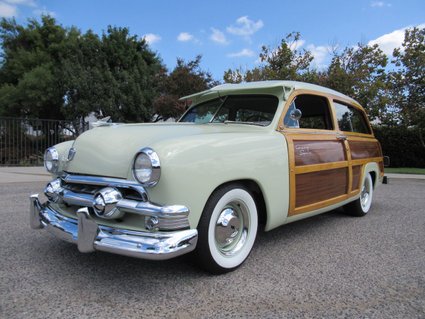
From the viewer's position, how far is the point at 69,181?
3.08m

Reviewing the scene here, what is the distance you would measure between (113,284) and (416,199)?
6545 millimetres

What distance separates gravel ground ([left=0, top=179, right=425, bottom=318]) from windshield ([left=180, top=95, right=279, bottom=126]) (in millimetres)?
1374

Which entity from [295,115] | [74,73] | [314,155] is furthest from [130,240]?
[74,73]

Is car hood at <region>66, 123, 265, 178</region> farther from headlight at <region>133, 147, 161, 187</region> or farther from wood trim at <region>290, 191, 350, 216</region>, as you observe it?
wood trim at <region>290, 191, 350, 216</region>

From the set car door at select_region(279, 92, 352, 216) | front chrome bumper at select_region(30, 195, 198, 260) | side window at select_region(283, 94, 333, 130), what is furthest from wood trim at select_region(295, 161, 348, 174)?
front chrome bumper at select_region(30, 195, 198, 260)

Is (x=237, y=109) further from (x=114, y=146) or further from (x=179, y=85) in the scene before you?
(x=179, y=85)

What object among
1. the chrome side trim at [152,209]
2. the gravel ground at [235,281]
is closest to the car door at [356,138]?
the gravel ground at [235,281]

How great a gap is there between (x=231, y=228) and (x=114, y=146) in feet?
3.80

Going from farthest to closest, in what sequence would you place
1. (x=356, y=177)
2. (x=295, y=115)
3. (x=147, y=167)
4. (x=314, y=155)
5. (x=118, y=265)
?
1. (x=356, y=177)
2. (x=314, y=155)
3. (x=295, y=115)
4. (x=118, y=265)
5. (x=147, y=167)

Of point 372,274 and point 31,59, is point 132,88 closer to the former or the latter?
point 31,59

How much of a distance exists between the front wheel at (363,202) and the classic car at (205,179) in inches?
35.0

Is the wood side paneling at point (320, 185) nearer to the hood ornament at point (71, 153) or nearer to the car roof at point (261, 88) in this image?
the car roof at point (261, 88)

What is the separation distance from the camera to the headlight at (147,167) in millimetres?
2533

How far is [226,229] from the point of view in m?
2.98
